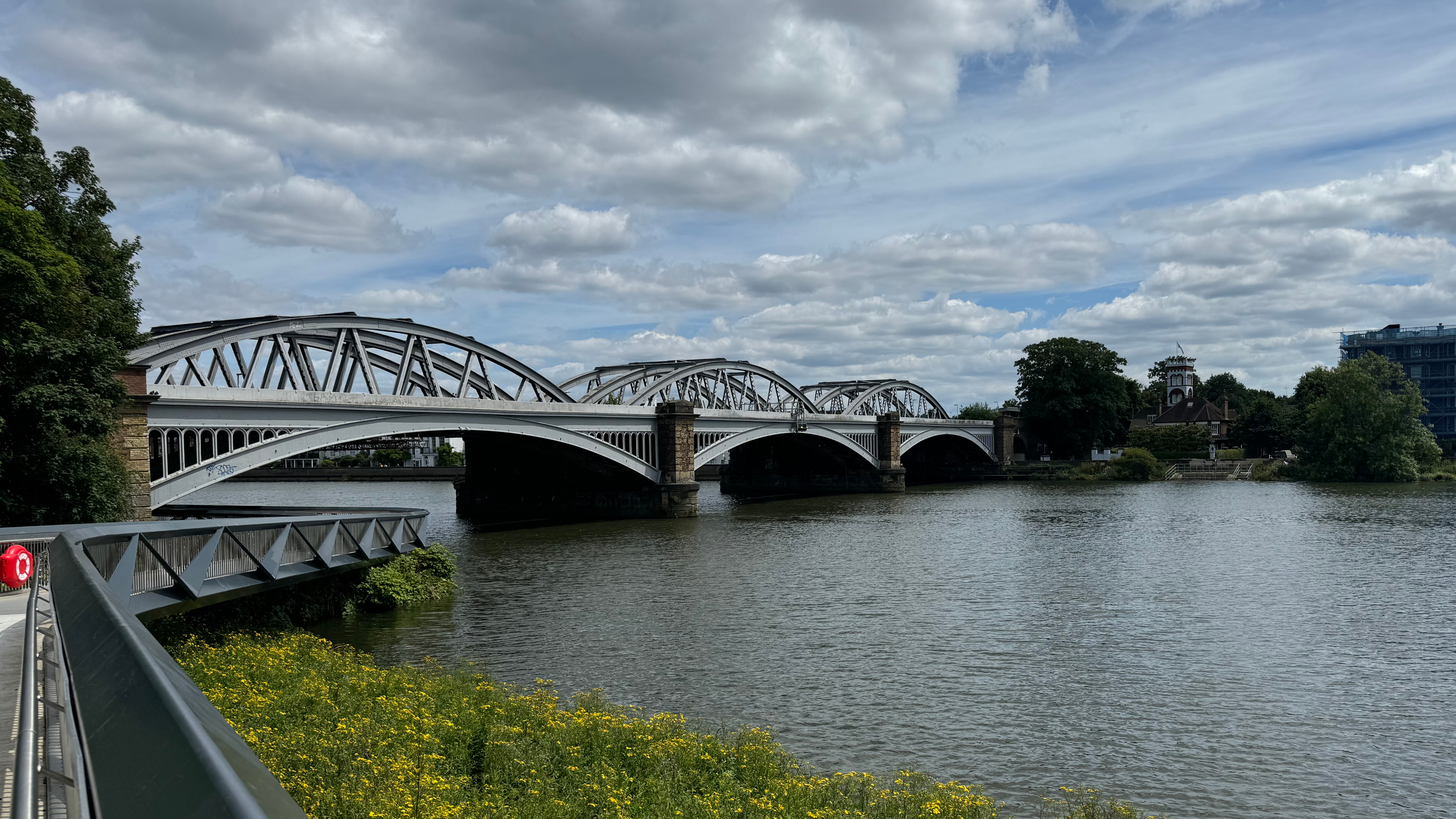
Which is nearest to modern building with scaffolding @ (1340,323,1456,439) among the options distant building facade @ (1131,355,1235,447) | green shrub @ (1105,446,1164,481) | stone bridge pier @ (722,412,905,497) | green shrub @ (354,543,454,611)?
distant building facade @ (1131,355,1235,447)

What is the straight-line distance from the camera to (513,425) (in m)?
46.5

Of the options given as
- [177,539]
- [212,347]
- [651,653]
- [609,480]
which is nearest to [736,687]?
[651,653]

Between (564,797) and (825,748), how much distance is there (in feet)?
17.0

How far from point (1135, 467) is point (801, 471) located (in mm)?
34268

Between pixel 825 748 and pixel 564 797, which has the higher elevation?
pixel 564 797

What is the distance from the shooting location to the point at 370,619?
75.6ft

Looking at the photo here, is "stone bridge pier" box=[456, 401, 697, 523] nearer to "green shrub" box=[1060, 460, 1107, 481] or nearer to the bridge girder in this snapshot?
the bridge girder

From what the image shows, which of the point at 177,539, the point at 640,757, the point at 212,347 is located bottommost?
the point at 640,757

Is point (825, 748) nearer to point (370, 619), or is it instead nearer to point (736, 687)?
point (736, 687)

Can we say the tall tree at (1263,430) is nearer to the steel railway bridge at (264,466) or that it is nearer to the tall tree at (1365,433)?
the tall tree at (1365,433)

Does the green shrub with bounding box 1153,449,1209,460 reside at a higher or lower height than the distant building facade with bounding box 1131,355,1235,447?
lower

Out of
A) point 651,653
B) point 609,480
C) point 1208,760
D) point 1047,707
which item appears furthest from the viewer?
point 609,480

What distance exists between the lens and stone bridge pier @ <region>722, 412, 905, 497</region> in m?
85.5

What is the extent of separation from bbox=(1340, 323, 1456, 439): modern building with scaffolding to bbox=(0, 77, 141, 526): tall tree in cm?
18358
